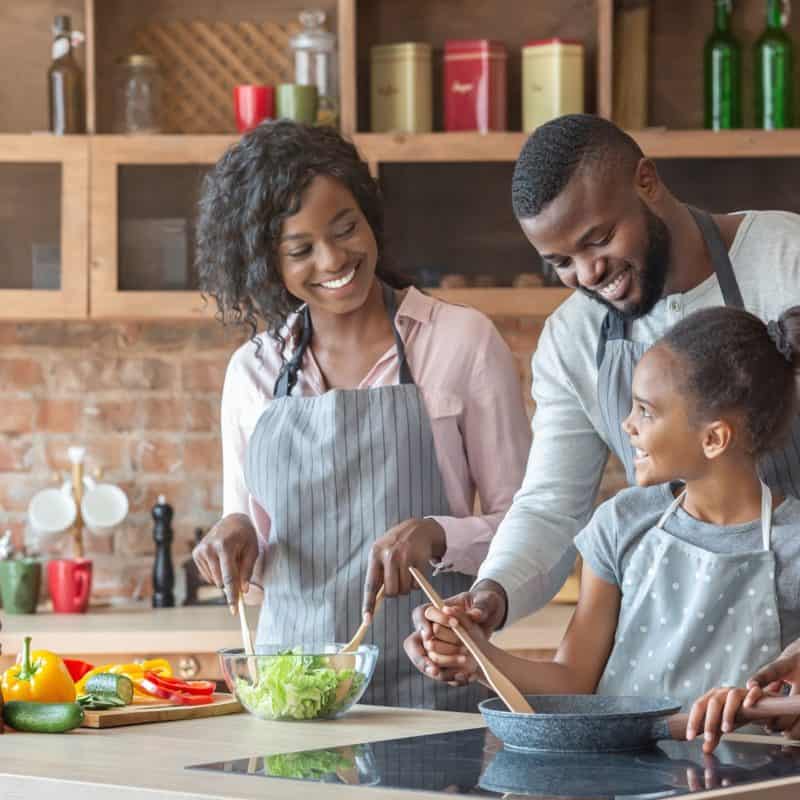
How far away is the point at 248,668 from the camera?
1806mm

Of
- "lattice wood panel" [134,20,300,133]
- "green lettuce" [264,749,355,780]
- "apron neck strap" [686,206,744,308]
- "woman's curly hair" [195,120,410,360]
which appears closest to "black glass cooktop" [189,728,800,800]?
"green lettuce" [264,749,355,780]

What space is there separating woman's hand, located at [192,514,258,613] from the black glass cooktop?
539 millimetres

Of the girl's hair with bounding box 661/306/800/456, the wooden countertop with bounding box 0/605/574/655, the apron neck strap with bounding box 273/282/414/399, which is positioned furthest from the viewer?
the wooden countertop with bounding box 0/605/574/655

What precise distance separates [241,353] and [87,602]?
152cm

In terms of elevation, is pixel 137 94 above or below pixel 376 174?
above

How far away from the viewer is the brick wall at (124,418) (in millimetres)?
4047

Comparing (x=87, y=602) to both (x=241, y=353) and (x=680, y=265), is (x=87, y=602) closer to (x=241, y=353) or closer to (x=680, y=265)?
(x=241, y=353)

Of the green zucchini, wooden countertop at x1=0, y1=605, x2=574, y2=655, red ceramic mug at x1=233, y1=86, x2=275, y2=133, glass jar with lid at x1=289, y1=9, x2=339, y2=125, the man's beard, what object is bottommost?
wooden countertop at x1=0, y1=605, x2=574, y2=655

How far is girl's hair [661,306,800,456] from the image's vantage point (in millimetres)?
1839

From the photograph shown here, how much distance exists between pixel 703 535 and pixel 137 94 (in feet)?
7.85

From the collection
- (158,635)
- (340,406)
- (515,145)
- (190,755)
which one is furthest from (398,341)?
(515,145)

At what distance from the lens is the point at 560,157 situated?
1903 mm

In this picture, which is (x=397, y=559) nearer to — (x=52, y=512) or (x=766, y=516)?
(x=766, y=516)

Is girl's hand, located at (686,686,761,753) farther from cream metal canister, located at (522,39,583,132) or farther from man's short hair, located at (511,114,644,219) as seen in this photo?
cream metal canister, located at (522,39,583,132)
